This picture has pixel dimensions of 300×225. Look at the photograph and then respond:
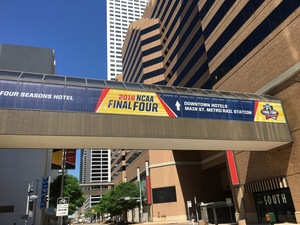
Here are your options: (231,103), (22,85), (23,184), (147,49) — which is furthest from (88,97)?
(147,49)

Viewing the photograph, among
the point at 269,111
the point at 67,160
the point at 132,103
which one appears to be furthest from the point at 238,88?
the point at 67,160

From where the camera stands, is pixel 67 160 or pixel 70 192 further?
pixel 70 192

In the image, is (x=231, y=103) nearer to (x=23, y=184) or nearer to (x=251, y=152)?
(x=251, y=152)

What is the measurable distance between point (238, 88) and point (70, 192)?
3580 cm

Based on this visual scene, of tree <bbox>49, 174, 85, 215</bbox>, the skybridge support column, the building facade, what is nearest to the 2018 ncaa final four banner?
the skybridge support column

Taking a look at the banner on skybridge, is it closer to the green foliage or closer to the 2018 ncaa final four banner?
the 2018 ncaa final four banner

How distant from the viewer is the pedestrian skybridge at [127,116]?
19.6m

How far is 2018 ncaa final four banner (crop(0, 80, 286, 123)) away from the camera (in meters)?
19.9

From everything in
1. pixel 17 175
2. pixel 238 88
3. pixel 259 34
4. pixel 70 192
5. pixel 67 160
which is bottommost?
pixel 70 192

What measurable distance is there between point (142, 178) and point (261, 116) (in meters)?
46.1

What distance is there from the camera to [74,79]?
23.2 m

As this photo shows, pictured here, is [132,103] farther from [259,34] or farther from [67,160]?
[259,34]

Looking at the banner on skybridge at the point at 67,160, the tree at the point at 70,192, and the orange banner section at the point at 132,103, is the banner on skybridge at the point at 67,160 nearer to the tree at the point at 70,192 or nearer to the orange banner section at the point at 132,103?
the orange banner section at the point at 132,103

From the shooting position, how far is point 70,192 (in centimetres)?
Result: 5094
